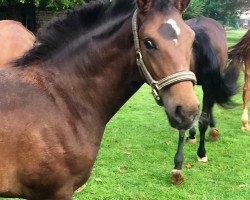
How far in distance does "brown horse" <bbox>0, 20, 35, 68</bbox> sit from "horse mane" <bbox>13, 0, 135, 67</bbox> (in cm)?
256

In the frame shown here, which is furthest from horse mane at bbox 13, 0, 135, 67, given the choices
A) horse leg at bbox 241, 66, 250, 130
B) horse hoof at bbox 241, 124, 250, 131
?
horse hoof at bbox 241, 124, 250, 131

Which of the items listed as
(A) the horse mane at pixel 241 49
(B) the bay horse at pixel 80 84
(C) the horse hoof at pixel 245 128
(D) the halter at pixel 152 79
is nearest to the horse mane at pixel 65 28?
(B) the bay horse at pixel 80 84

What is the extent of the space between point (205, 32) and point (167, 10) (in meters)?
2.75

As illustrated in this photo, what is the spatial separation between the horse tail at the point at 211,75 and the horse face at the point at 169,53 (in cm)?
243

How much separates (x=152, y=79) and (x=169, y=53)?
8.0 inches

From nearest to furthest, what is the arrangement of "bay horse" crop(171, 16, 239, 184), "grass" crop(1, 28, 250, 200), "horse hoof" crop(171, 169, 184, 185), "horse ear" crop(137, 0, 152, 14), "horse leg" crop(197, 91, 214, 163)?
"horse ear" crop(137, 0, 152, 14) < "grass" crop(1, 28, 250, 200) < "horse hoof" crop(171, 169, 184, 185) < "bay horse" crop(171, 16, 239, 184) < "horse leg" crop(197, 91, 214, 163)

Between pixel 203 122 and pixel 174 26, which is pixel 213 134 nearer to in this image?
pixel 203 122

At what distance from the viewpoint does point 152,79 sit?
2309mm

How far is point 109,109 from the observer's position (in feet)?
8.79

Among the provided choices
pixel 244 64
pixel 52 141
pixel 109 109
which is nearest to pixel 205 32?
pixel 244 64

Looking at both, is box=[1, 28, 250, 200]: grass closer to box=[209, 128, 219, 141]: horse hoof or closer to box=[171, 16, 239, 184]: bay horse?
box=[209, 128, 219, 141]: horse hoof

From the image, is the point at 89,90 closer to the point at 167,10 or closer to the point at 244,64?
the point at 167,10

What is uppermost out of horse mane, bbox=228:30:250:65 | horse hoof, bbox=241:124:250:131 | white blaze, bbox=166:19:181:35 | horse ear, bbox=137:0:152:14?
horse ear, bbox=137:0:152:14

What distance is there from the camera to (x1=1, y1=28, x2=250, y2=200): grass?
4328 mm
